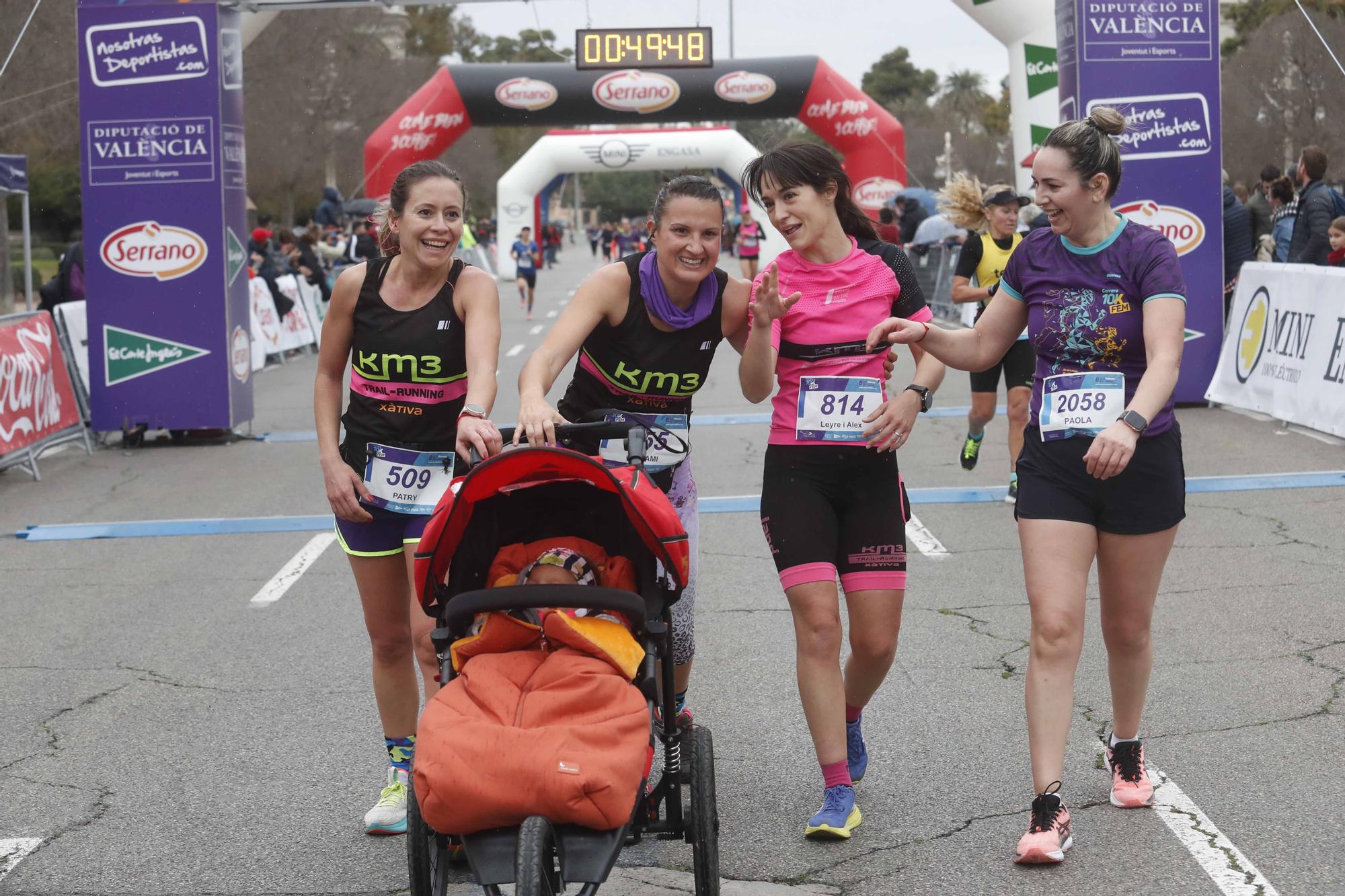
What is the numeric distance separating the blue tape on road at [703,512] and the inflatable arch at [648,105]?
66.3 feet

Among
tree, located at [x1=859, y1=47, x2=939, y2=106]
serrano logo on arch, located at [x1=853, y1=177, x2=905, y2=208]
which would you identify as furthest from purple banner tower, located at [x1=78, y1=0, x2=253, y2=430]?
tree, located at [x1=859, y1=47, x2=939, y2=106]

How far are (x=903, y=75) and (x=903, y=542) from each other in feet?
394

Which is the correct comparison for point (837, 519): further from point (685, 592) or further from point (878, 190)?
point (878, 190)

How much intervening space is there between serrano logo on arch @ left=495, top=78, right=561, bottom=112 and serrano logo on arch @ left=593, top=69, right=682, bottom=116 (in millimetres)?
881

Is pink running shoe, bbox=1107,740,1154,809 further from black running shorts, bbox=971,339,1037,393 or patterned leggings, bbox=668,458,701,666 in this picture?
black running shorts, bbox=971,339,1037,393

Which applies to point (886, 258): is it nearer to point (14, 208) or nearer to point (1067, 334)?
point (1067, 334)

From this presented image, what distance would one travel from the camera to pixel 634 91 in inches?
1169

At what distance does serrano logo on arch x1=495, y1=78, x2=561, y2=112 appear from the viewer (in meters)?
29.7

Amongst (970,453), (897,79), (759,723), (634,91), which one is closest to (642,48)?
(634,91)

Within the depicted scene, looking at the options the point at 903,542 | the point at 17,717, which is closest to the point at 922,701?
the point at 903,542

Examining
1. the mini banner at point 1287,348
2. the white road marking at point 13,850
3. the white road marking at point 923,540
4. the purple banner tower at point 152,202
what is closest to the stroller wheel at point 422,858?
the white road marking at point 13,850

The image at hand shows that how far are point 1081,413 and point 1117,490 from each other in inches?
9.5

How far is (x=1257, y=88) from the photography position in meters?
40.1

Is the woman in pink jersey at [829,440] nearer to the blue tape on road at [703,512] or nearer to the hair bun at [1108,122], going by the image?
the hair bun at [1108,122]
